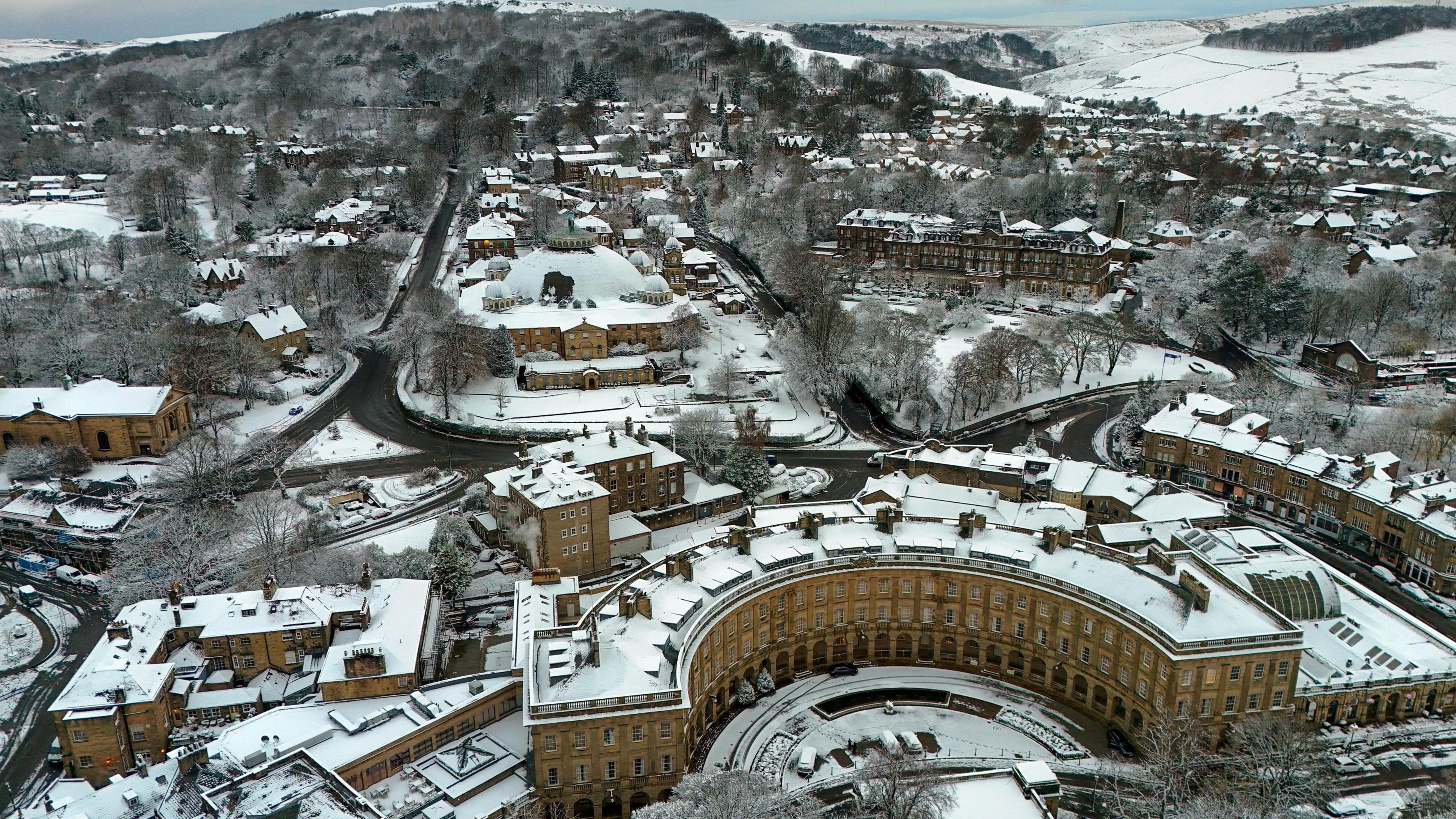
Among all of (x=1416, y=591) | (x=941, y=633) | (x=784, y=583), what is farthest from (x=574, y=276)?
(x=1416, y=591)

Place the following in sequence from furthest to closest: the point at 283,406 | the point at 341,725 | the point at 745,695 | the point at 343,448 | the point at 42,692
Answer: the point at 283,406
the point at 343,448
the point at 42,692
the point at 745,695
the point at 341,725

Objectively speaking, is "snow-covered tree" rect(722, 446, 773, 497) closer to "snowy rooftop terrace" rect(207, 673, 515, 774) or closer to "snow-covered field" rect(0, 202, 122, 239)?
"snowy rooftop terrace" rect(207, 673, 515, 774)

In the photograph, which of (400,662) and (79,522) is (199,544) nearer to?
(79,522)

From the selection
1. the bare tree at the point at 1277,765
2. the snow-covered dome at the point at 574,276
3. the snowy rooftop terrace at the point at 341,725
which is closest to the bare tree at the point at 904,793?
the bare tree at the point at 1277,765

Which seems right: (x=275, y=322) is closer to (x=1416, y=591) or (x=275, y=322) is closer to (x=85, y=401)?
(x=85, y=401)

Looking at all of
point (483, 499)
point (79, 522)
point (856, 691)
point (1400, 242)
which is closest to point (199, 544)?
point (79, 522)
